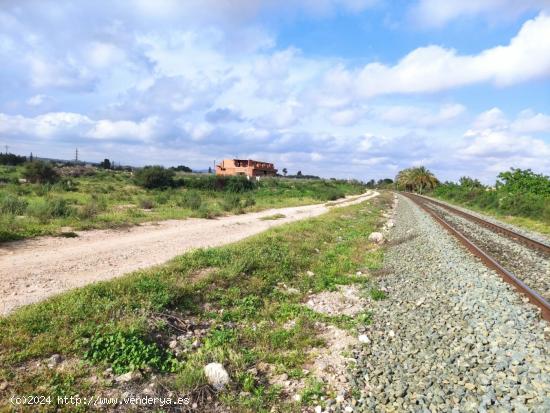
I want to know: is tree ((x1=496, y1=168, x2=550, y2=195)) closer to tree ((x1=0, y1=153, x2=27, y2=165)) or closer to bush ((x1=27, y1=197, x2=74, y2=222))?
bush ((x1=27, y1=197, x2=74, y2=222))

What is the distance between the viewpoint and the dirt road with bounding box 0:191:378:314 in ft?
24.5

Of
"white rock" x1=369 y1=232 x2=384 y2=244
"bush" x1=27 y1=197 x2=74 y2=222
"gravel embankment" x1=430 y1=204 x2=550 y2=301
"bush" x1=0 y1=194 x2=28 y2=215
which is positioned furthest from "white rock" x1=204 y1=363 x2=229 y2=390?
"bush" x1=0 y1=194 x2=28 y2=215

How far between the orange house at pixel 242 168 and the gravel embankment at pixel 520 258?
84041 millimetres

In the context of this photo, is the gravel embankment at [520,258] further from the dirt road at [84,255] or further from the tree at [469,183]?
the tree at [469,183]

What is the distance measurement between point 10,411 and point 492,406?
4806 millimetres

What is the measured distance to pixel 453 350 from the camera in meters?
5.39

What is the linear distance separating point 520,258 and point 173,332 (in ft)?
36.8

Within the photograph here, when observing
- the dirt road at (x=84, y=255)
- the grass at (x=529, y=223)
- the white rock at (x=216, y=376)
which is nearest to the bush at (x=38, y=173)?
the dirt road at (x=84, y=255)

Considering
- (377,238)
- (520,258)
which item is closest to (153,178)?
(377,238)

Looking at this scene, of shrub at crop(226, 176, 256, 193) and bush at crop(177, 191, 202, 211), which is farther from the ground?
shrub at crop(226, 176, 256, 193)

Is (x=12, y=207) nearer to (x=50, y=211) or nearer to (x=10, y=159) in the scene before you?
(x=50, y=211)

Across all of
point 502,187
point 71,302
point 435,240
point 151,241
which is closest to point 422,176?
point 502,187

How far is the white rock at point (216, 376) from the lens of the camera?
468cm

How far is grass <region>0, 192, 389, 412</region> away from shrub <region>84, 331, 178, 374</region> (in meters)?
0.01
